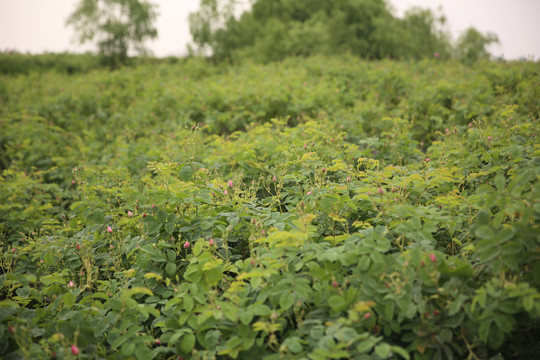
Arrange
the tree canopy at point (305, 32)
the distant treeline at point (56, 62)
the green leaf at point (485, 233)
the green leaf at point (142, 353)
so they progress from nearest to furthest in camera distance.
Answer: the green leaf at point (485, 233)
the green leaf at point (142, 353)
the tree canopy at point (305, 32)
the distant treeline at point (56, 62)

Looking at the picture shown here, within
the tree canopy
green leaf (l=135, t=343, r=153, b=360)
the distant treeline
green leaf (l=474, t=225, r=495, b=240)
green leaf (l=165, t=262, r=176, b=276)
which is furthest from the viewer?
the distant treeline

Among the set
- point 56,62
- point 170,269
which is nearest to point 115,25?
point 56,62

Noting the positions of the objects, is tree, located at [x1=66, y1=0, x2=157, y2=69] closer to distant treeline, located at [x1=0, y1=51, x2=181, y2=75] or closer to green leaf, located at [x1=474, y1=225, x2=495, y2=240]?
distant treeline, located at [x1=0, y1=51, x2=181, y2=75]

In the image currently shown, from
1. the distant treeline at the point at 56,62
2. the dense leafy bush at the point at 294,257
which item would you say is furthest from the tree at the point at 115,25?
the dense leafy bush at the point at 294,257

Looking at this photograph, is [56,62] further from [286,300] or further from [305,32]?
[286,300]

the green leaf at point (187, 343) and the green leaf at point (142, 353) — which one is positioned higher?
the green leaf at point (187, 343)

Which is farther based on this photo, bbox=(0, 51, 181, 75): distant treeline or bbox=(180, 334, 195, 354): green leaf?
bbox=(0, 51, 181, 75): distant treeline

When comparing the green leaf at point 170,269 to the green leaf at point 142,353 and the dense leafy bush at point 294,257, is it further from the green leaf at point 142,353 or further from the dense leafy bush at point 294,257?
the green leaf at point 142,353

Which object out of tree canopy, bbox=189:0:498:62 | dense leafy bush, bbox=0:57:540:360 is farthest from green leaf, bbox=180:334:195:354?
tree canopy, bbox=189:0:498:62

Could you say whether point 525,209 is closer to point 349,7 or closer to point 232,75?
point 232,75

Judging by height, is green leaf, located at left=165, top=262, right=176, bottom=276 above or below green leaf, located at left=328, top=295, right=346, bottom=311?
below

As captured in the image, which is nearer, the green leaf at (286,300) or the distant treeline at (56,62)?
the green leaf at (286,300)

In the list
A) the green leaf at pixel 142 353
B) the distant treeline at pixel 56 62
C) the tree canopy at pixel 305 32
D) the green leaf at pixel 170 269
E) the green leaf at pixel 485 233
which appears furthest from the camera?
the distant treeline at pixel 56 62

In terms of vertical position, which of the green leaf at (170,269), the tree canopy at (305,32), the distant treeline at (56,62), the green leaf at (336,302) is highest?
the tree canopy at (305,32)
